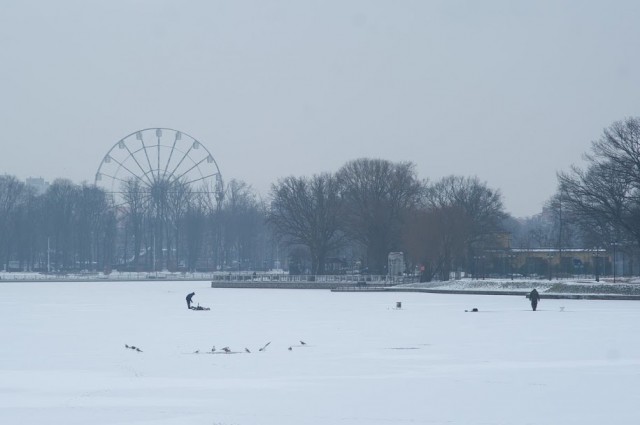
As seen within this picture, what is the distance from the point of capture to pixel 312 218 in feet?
323

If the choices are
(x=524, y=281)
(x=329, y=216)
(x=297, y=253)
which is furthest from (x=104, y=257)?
(x=524, y=281)

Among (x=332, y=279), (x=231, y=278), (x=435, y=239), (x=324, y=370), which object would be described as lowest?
(x=324, y=370)

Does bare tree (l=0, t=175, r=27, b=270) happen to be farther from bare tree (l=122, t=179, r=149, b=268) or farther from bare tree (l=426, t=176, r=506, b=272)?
bare tree (l=426, t=176, r=506, b=272)

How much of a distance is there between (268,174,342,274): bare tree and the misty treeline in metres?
0.11

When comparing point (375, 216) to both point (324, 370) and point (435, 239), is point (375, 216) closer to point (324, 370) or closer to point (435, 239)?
point (435, 239)

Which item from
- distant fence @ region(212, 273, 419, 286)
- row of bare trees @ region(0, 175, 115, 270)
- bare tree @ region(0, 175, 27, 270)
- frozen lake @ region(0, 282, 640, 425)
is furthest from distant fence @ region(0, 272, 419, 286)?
frozen lake @ region(0, 282, 640, 425)

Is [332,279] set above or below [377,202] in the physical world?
below

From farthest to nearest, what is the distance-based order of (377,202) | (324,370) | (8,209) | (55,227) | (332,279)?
(8,209)
(55,227)
(377,202)
(332,279)
(324,370)

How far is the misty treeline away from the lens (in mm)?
68375

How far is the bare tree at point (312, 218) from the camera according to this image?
9825cm

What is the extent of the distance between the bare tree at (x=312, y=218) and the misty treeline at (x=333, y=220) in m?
0.11

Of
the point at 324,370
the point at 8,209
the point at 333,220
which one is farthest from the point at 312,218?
the point at 324,370

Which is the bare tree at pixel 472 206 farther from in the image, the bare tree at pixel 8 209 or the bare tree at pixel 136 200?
the bare tree at pixel 8 209

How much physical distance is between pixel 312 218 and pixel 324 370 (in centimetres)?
7334
